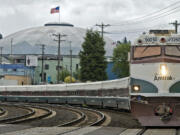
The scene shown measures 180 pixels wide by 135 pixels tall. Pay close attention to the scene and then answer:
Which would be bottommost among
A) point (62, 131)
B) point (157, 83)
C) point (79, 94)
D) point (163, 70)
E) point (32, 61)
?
point (62, 131)

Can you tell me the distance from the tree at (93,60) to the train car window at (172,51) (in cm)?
5507

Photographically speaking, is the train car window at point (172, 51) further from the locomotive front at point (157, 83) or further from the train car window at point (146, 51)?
the train car window at point (146, 51)

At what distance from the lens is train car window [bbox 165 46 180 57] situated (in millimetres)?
18438

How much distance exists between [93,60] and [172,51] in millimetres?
56163

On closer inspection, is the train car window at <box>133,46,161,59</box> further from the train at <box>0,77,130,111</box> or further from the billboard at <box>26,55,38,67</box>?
the billboard at <box>26,55,38,67</box>

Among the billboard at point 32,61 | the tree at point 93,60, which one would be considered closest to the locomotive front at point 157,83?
the tree at point 93,60

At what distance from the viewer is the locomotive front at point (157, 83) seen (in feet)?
58.3

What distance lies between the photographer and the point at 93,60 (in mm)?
74625

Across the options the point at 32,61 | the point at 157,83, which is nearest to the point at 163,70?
the point at 157,83

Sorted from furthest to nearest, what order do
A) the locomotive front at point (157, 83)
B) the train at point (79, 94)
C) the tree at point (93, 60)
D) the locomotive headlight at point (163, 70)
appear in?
the tree at point (93, 60) → the train at point (79, 94) → the locomotive headlight at point (163, 70) → the locomotive front at point (157, 83)

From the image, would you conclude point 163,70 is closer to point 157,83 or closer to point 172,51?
point 157,83

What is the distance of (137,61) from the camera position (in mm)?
18844

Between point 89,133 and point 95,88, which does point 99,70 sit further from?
point 89,133

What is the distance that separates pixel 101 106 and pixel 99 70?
1588 inches
